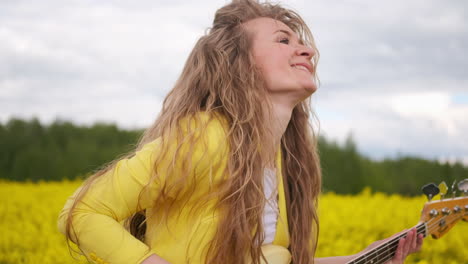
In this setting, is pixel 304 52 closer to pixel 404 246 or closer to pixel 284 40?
pixel 284 40

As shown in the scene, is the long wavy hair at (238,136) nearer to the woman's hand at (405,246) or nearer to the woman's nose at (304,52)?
the woman's nose at (304,52)

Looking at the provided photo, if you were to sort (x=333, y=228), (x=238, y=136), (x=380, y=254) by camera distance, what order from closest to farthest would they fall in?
(x=238, y=136) < (x=380, y=254) < (x=333, y=228)

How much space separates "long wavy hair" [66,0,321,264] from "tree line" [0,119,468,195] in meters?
3.40

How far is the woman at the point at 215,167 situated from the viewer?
1766 millimetres

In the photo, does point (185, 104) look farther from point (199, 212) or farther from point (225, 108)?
point (199, 212)

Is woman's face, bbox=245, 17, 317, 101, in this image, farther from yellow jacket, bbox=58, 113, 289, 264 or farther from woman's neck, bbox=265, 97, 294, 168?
yellow jacket, bbox=58, 113, 289, 264

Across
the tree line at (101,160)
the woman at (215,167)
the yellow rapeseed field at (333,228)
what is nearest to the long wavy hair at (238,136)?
the woman at (215,167)

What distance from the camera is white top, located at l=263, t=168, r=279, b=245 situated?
2061mm

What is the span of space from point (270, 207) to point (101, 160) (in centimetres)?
484

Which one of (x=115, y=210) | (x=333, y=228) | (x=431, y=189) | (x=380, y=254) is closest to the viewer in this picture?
(x=115, y=210)

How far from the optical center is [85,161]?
22.0ft

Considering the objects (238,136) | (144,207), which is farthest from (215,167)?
(144,207)

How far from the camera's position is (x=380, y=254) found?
223 cm

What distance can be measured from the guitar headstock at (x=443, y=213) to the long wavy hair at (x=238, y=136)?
52 centimetres
